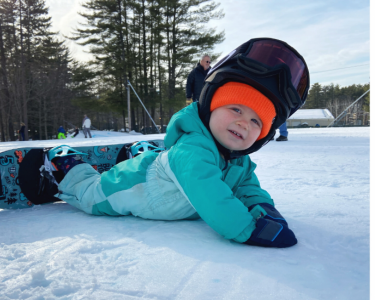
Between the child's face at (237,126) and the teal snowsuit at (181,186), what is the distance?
0.22 feet

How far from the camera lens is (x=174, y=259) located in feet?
2.84

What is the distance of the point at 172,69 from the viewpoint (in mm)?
18703

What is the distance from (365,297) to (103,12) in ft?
68.5

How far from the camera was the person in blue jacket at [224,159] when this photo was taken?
0.99m

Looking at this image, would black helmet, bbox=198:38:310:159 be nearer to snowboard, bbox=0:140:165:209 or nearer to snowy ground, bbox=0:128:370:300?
snowy ground, bbox=0:128:370:300

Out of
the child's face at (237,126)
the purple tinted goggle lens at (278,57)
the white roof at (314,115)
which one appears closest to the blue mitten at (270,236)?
the child's face at (237,126)

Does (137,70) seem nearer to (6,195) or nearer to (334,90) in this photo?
(6,195)

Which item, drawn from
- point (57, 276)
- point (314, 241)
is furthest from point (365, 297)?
point (57, 276)

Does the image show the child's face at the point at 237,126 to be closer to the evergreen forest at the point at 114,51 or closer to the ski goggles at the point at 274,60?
the ski goggles at the point at 274,60

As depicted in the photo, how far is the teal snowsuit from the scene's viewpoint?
3.25 ft

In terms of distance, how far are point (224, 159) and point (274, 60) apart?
0.49 metres

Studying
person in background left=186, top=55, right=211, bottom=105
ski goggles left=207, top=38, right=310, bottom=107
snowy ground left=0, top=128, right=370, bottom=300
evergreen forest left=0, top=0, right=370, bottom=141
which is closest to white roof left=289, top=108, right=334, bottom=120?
evergreen forest left=0, top=0, right=370, bottom=141

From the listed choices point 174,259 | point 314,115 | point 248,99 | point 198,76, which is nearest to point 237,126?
point 248,99

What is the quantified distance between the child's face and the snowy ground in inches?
15.5
